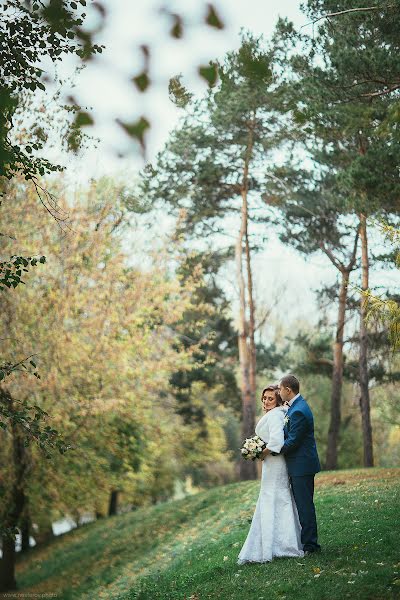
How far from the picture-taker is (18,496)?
1792 cm

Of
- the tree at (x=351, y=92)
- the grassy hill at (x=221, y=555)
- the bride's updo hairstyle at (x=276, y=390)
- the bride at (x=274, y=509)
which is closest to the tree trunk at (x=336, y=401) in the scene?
the grassy hill at (x=221, y=555)

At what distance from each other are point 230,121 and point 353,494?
1295cm

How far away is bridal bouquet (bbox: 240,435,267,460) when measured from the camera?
764cm

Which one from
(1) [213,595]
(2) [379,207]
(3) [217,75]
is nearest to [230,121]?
(2) [379,207]

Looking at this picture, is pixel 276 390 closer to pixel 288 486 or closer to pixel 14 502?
pixel 288 486

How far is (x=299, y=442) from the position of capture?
7.58 metres

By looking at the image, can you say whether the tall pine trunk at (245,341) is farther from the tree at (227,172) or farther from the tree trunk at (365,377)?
the tree trunk at (365,377)

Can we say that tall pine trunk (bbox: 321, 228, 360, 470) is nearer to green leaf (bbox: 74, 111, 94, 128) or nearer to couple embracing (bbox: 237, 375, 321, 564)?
couple embracing (bbox: 237, 375, 321, 564)

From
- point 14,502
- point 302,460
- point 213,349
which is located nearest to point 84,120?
point 302,460

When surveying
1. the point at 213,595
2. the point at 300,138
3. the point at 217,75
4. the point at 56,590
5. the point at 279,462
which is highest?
the point at 300,138

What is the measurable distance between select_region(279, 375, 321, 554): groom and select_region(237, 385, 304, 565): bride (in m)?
0.09

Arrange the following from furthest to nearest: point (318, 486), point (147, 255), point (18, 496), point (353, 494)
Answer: point (147, 255) → point (18, 496) → point (318, 486) → point (353, 494)

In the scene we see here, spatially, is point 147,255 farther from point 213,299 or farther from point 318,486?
point 213,299

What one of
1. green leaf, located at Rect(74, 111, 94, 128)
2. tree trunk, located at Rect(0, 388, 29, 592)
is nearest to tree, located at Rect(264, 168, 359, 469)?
tree trunk, located at Rect(0, 388, 29, 592)
